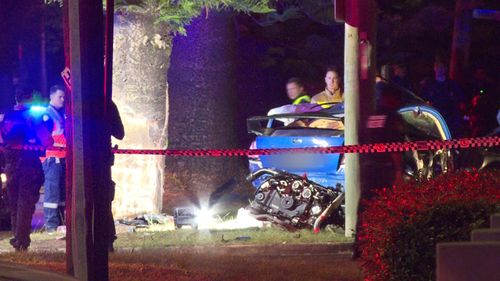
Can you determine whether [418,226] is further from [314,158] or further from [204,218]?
[204,218]

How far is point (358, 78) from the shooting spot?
11039mm

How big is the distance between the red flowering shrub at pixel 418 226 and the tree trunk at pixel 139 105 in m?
7.28

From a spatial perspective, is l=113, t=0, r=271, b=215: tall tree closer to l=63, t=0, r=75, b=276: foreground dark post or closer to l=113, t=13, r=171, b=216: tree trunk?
l=113, t=13, r=171, b=216: tree trunk

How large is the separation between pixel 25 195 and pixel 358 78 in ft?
13.0

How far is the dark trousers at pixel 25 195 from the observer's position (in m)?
11.3

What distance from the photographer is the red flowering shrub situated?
6.55 metres

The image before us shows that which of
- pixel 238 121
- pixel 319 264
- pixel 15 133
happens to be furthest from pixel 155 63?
pixel 319 264

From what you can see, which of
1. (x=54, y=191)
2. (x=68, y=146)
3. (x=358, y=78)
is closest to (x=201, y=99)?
(x=54, y=191)

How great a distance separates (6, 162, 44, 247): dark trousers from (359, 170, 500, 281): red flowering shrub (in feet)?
17.7

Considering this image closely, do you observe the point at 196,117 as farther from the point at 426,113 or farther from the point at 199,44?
the point at 426,113

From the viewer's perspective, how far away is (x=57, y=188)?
13492mm

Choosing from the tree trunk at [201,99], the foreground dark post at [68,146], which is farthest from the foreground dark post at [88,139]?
the tree trunk at [201,99]

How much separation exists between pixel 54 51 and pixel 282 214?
2182 cm

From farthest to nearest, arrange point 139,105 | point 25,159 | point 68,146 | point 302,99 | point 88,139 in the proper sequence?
point 302,99, point 139,105, point 25,159, point 68,146, point 88,139
